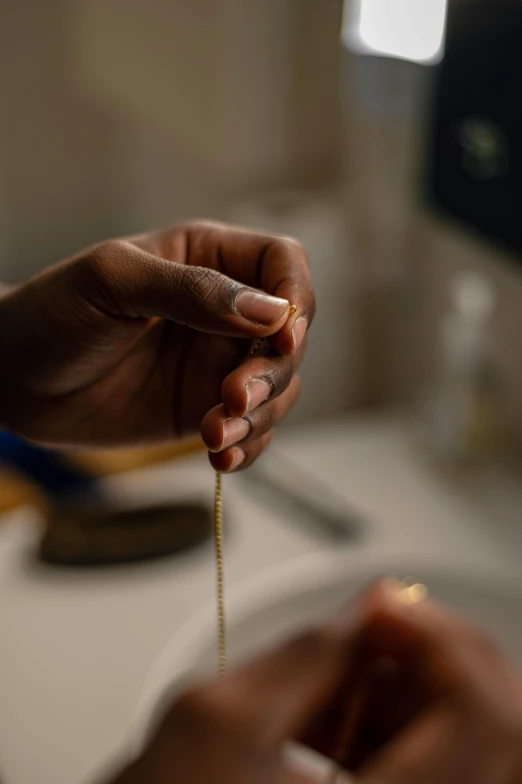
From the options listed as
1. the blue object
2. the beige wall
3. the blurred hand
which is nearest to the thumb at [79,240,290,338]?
the blurred hand

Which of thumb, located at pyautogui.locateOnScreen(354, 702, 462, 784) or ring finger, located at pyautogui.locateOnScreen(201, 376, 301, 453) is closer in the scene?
ring finger, located at pyautogui.locateOnScreen(201, 376, 301, 453)

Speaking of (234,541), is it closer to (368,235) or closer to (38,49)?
(368,235)

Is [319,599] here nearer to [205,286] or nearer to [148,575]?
[148,575]

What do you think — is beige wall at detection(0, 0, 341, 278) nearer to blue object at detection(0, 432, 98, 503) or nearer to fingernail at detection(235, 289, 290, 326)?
blue object at detection(0, 432, 98, 503)

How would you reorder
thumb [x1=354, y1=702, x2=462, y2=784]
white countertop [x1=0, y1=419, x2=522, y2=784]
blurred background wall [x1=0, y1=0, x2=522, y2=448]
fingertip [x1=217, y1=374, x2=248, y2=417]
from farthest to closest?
blurred background wall [x1=0, y1=0, x2=522, y2=448] → white countertop [x1=0, y1=419, x2=522, y2=784] → thumb [x1=354, y1=702, x2=462, y2=784] → fingertip [x1=217, y1=374, x2=248, y2=417]

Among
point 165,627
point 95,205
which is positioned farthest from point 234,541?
point 95,205

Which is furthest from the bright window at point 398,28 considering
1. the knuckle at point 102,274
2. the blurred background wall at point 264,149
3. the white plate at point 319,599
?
→ the knuckle at point 102,274
